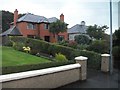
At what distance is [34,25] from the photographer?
3769 centimetres

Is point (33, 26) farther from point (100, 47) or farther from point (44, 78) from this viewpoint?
point (44, 78)

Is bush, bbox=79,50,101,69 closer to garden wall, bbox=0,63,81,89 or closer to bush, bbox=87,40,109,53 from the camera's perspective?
bush, bbox=87,40,109,53

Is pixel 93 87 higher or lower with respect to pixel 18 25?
lower

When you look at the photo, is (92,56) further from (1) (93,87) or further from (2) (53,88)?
(2) (53,88)

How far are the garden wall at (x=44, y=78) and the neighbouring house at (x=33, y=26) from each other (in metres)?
26.4

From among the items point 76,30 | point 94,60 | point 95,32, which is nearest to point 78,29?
point 76,30

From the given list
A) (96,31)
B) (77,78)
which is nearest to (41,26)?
(96,31)

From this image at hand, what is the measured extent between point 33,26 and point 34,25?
1.09ft

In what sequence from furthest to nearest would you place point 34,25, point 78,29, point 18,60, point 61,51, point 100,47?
point 78,29 → point 34,25 → point 100,47 → point 61,51 → point 18,60

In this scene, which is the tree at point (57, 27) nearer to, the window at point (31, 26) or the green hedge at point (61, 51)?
the window at point (31, 26)

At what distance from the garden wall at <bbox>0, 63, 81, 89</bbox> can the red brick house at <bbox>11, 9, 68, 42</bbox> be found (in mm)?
26850

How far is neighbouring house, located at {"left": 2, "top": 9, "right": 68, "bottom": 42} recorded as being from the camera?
119ft

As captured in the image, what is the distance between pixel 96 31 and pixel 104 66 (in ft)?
87.9

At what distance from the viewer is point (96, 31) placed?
4094 centimetres
